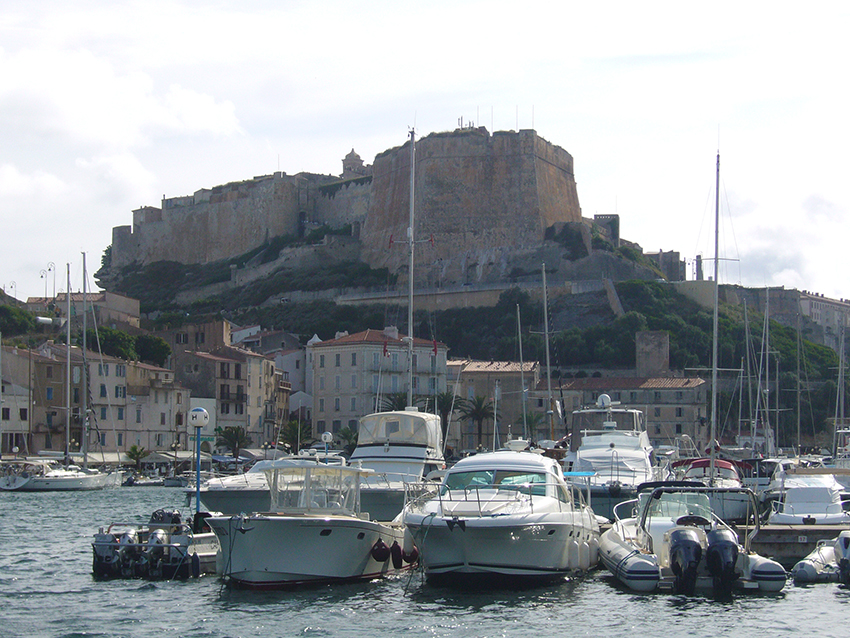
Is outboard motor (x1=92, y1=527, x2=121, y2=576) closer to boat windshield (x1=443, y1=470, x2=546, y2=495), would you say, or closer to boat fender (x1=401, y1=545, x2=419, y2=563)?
boat fender (x1=401, y1=545, x2=419, y2=563)

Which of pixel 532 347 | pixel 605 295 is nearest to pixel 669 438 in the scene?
pixel 532 347

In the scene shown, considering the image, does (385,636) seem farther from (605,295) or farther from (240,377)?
(605,295)

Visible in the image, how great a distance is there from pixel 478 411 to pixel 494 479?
39.2m

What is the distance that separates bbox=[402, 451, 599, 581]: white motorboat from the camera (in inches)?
727

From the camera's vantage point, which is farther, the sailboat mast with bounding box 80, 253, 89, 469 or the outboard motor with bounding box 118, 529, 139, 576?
the sailboat mast with bounding box 80, 253, 89, 469

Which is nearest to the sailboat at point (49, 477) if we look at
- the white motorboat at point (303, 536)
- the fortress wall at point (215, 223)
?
the white motorboat at point (303, 536)

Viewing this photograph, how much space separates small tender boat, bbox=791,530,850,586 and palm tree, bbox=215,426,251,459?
41.8m

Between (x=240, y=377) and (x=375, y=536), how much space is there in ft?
149

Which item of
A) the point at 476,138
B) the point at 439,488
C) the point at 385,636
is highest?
the point at 476,138

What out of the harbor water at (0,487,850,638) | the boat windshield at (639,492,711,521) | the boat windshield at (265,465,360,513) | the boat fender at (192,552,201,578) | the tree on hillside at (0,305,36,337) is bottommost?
the harbor water at (0,487,850,638)

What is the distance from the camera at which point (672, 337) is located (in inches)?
3127

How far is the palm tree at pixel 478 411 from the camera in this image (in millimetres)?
59781

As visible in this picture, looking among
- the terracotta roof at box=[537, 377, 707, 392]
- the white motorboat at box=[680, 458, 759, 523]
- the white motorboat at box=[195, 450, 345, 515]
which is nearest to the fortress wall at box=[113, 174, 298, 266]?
the terracotta roof at box=[537, 377, 707, 392]

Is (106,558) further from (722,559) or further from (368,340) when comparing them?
(368,340)
